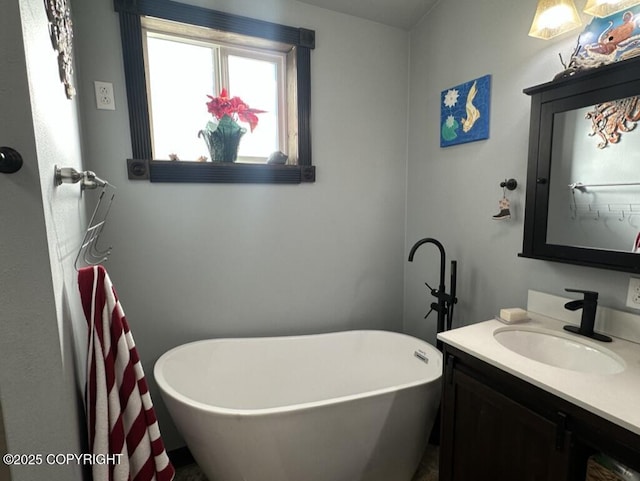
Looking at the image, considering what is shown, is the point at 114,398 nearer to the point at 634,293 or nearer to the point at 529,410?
the point at 529,410

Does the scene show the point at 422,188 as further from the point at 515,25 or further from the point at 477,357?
the point at 477,357

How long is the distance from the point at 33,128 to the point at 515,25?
1.90 metres

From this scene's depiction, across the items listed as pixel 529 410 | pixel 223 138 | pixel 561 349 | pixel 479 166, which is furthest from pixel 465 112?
pixel 529 410

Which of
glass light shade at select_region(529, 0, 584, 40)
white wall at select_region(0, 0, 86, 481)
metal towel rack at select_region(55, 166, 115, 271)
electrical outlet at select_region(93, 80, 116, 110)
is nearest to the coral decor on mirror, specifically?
electrical outlet at select_region(93, 80, 116, 110)

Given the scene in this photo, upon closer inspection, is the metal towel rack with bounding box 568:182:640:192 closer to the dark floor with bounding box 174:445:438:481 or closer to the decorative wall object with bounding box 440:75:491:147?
the decorative wall object with bounding box 440:75:491:147

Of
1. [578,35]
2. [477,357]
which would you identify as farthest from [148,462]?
[578,35]

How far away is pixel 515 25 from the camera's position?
4.83 feet

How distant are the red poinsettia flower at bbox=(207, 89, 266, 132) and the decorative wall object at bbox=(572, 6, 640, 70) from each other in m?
1.52

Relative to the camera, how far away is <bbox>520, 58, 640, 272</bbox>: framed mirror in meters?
1.11

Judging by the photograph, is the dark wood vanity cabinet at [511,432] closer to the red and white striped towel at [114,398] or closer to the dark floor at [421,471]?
the dark floor at [421,471]

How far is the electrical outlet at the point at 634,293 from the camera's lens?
1.12 m

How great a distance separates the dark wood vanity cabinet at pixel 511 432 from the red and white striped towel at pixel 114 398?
104 cm

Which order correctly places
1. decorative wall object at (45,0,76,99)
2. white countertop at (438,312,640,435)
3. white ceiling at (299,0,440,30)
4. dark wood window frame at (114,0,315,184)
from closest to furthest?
white countertop at (438,312,640,435) < decorative wall object at (45,0,76,99) < dark wood window frame at (114,0,315,184) < white ceiling at (299,0,440,30)

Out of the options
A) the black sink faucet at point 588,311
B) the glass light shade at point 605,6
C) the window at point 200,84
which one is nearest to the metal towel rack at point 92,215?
the window at point 200,84
